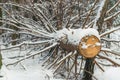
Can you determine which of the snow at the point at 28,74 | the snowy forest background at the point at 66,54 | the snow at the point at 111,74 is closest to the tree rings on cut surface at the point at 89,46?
the snowy forest background at the point at 66,54

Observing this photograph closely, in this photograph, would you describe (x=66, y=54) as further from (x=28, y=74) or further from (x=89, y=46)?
(x=89, y=46)

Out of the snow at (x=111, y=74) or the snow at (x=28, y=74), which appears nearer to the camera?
the snow at (x=111, y=74)

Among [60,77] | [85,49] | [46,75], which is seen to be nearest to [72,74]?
[60,77]

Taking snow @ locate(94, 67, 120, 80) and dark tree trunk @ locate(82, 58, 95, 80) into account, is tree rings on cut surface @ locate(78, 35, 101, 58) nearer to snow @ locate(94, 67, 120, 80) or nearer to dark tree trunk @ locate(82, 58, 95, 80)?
dark tree trunk @ locate(82, 58, 95, 80)

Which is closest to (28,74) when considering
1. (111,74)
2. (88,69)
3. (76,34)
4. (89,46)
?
(88,69)

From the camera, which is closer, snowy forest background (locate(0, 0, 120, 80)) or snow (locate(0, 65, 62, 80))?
snowy forest background (locate(0, 0, 120, 80))

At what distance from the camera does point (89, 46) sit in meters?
4.74

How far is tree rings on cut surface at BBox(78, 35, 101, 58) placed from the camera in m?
4.73

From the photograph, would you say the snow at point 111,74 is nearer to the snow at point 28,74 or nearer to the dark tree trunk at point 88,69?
the dark tree trunk at point 88,69

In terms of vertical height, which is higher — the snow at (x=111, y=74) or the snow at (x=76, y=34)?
the snow at (x=76, y=34)

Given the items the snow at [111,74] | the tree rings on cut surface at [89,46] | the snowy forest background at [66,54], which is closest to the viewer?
the tree rings on cut surface at [89,46]

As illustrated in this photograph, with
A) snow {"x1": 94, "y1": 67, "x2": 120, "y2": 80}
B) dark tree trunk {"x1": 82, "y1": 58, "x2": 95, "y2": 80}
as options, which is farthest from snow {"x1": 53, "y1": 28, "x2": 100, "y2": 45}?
snow {"x1": 94, "y1": 67, "x2": 120, "y2": 80}

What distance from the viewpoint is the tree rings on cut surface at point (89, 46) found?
473 cm

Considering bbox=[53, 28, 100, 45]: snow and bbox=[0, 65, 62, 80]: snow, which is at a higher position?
bbox=[53, 28, 100, 45]: snow
